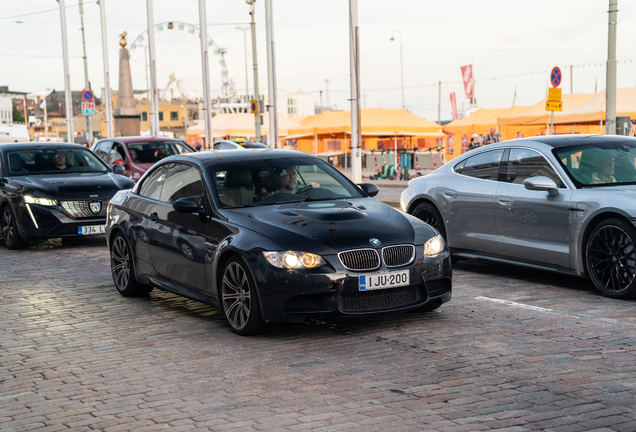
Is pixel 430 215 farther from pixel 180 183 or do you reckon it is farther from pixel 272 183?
pixel 180 183

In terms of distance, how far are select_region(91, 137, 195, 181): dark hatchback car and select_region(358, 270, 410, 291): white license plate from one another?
520 inches

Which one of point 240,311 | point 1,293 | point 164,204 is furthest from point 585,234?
point 1,293

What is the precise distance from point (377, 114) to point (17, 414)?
32714 millimetres

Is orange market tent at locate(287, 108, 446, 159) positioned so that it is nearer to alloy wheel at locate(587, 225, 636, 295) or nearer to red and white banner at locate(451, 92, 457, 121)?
alloy wheel at locate(587, 225, 636, 295)

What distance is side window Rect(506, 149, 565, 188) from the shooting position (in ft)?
27.8

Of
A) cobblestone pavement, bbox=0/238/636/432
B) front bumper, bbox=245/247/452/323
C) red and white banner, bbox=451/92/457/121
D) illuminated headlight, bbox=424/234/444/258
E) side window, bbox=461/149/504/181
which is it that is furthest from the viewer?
red and white banner, bbox=451/92/457/121

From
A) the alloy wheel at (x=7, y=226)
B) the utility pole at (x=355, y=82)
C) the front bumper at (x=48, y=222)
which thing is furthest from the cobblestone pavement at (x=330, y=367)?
the utility pole at (x=355, y=82)

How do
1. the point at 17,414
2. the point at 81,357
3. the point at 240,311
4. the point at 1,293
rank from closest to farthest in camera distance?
the point at 17,414
the point at 81,357
the point at 240,311
the point at 1,293

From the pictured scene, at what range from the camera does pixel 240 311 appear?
658 cm

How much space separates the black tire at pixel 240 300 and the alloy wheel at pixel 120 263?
217 cm

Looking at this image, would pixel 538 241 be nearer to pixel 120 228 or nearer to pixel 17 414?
pixel 120 228

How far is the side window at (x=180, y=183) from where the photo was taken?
7469 millimetres

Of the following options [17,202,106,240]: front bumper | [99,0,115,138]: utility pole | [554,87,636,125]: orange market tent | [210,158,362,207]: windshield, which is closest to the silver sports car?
[210,158,362,207]: windshield

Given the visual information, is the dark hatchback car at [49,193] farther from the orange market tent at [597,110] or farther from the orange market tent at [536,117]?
the orange market tent at [536,117]
